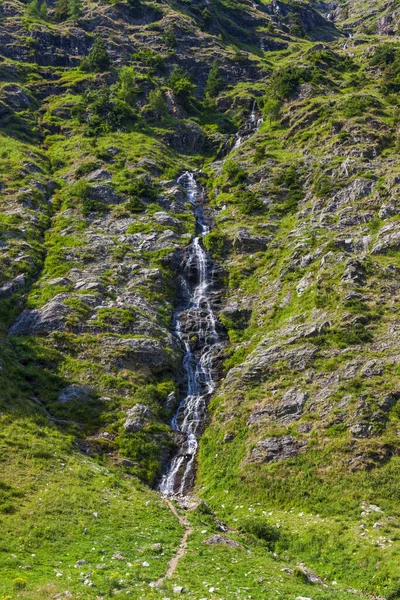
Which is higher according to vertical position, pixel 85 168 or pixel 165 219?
pixel 85 168

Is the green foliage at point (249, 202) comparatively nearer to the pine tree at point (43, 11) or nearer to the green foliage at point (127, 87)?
the green foliage at point (127, 87)

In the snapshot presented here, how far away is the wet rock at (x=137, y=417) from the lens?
4134cm

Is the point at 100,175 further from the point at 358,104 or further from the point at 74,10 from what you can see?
the point at 74,10

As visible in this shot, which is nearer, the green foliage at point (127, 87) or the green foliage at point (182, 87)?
the green foliage at point (127, 87)

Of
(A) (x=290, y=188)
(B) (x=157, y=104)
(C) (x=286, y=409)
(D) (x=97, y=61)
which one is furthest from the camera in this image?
(D) (x=97, y=61)

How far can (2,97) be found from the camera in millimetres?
104125

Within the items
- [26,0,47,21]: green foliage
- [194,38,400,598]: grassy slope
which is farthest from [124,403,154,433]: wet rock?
[26,0,47,21]: green foliage

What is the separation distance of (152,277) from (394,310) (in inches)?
1168

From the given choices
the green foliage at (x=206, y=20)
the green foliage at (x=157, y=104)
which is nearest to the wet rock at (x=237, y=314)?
the green foliage at (x=157, y=104)

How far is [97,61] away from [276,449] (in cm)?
12076

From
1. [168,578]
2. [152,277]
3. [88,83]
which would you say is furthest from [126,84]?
[168,578]

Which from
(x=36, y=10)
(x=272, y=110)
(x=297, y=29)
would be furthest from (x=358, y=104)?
(x=297, y=29)

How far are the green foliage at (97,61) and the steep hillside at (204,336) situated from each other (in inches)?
433

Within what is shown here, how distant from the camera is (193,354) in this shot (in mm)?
52250
